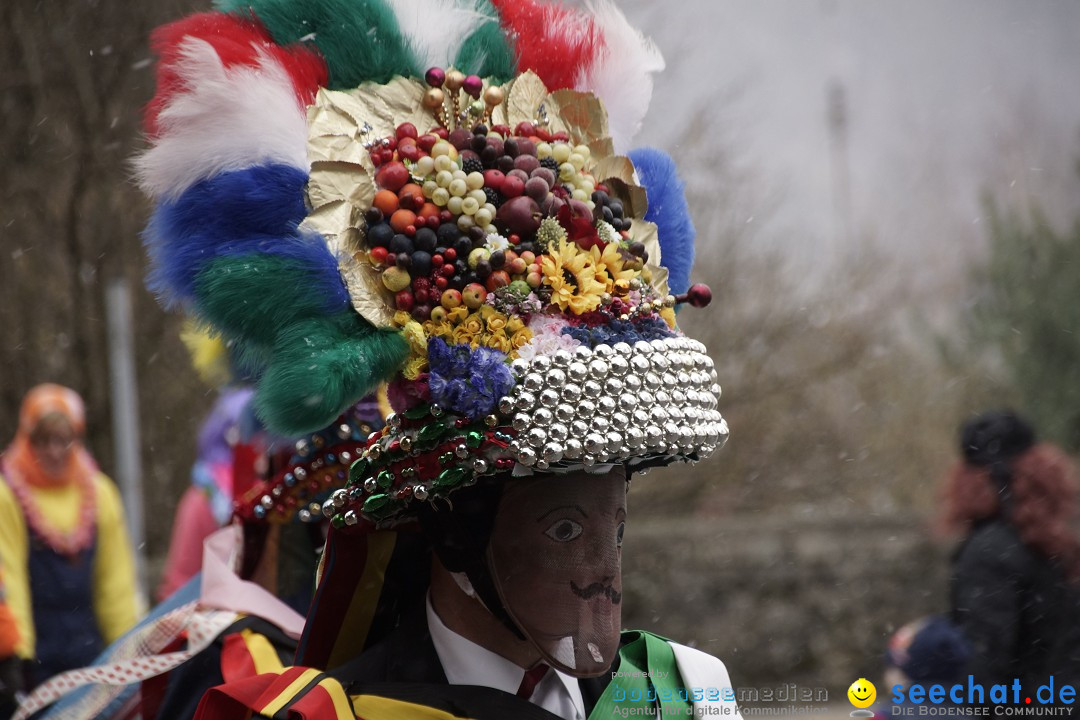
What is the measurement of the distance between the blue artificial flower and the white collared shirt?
49 centimetres

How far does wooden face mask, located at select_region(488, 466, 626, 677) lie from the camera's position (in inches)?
86.7

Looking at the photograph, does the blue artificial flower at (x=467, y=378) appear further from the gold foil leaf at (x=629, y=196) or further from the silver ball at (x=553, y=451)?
the gold foil leaf at (x=629, y=196)

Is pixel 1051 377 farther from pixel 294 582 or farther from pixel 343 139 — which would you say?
pixel 343 139

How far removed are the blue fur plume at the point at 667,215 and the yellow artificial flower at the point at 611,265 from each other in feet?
0.90

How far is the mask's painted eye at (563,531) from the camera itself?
2.23 m

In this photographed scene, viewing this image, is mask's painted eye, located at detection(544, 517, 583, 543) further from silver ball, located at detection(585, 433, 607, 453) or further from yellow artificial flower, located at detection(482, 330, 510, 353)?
yellow artificial flower, located at detection(482, 330, 510, 353)

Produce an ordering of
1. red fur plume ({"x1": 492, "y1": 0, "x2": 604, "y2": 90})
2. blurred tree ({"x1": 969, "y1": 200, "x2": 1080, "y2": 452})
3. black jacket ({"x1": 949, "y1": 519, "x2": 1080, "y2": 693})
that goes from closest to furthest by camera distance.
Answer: red fur plume ({"x1": 492, "y1": 0, "x2": 604, "y2": 90}) → black jacket ({"x1": 949, "y1": 519, "x2": 1080, "y2": 693}) → blurred tree ({"x1": 969, "y1": 200, "x2": 1080, "y2": 452})

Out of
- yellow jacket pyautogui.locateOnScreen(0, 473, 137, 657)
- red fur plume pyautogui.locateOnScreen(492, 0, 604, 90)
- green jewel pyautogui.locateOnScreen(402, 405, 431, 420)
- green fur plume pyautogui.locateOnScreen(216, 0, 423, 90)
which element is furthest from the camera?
yellow jacket pyautogui.locateOnScreen(0, 473, 137, 657)

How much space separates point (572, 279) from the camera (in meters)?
2.26

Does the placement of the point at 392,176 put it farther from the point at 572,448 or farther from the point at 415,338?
the point at 572,448

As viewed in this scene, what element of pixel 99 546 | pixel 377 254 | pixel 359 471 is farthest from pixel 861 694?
pixel 99 546

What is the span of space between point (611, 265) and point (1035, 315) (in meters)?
11.4

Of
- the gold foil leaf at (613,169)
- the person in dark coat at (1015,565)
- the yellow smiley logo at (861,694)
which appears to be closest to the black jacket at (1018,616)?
the person in dark coat at (1015,565)

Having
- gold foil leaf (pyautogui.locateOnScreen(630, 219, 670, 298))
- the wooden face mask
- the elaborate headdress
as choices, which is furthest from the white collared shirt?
gold foil leaf (pyautogui.locateOnScreen(630, 219, 670, 298))
